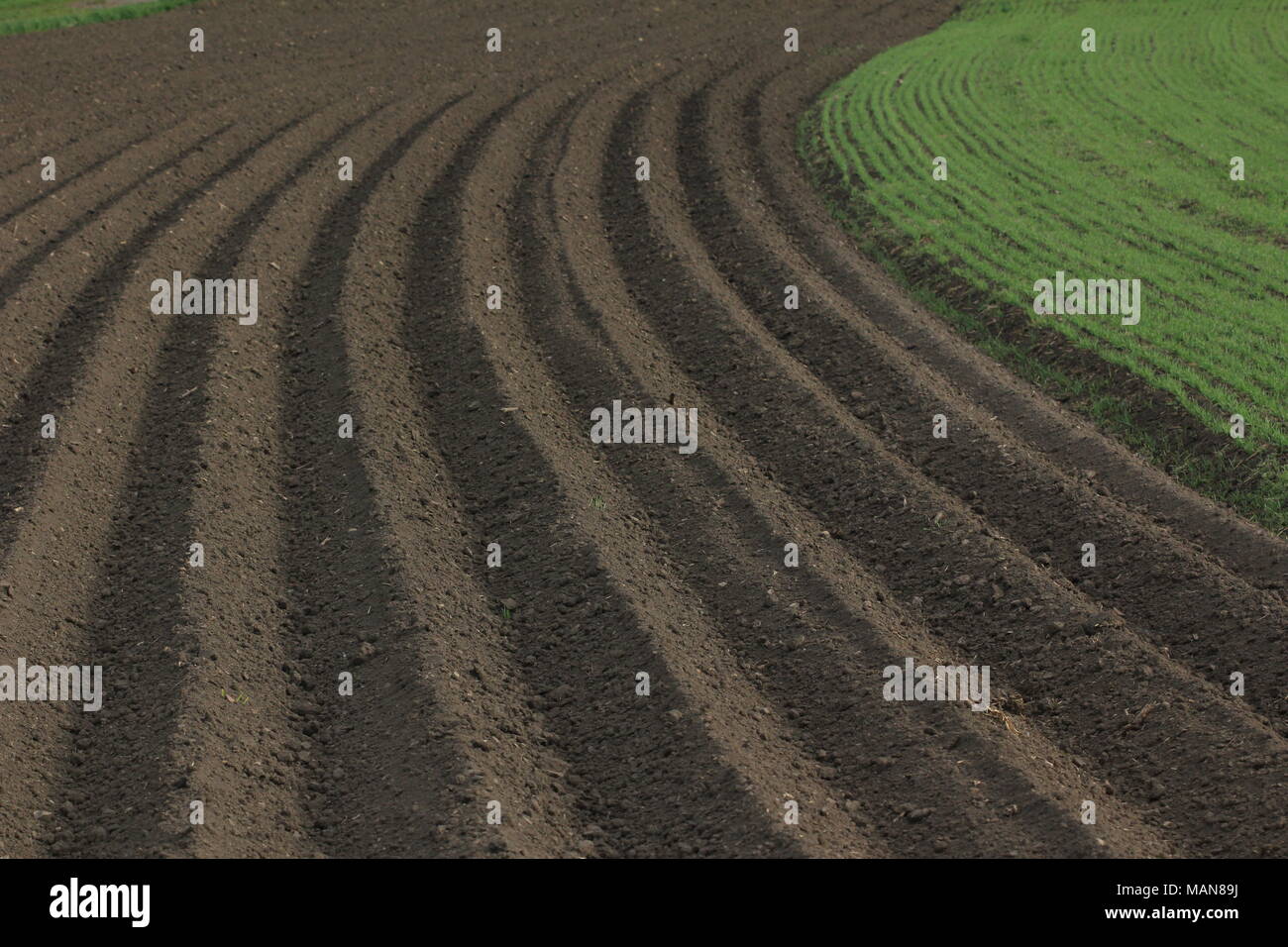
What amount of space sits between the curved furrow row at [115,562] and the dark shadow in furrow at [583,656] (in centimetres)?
184

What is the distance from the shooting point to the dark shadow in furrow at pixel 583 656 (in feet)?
18.6

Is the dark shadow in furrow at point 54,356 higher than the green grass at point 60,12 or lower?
lower

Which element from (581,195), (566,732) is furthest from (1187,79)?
(566,732)

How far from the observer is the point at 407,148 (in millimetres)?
15789

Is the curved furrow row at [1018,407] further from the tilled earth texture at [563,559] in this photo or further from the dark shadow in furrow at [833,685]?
the dark shadow in furrow at [833,685]

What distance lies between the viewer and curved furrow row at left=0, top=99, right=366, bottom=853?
5906 mm

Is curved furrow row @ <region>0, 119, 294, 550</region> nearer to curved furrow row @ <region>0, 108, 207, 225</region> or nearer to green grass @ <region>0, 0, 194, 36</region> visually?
curved furrow row @ <region>0, 108, 207, 225</region>

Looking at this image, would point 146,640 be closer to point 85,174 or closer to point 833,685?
point 833,685

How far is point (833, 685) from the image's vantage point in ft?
21.6

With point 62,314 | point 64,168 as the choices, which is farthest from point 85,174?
point 62,314

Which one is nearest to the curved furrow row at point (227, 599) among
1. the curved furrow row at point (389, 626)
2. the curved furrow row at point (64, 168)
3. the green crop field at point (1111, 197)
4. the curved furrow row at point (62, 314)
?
the curved furrow row at point (389, 626)

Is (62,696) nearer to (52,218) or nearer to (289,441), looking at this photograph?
(289,441)
